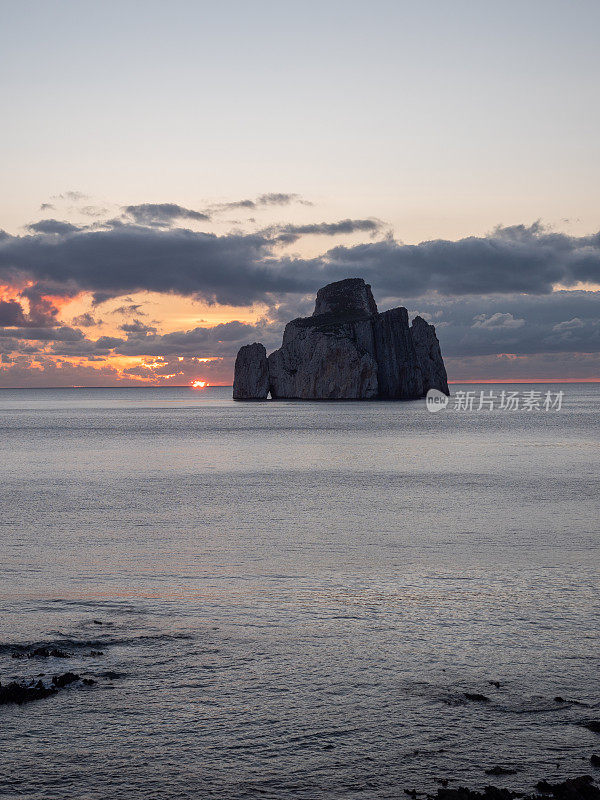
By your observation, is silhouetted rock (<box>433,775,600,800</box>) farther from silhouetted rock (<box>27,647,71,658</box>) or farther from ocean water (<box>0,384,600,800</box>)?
silhouetted rock (<box>27,647,71,658</box>)

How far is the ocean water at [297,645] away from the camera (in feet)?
33.4

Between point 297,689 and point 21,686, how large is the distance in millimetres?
4560

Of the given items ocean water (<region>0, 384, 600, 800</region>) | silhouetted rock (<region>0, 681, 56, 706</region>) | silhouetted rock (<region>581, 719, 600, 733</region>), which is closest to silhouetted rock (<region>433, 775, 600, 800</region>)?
ocean water (<region>0, 384, 600, 800</region>)

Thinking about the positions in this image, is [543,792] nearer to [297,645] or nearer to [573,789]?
[573,789]

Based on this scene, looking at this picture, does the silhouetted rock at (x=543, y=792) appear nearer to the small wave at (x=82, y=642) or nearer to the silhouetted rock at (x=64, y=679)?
the silhouetted rock at (x=64, y=679)

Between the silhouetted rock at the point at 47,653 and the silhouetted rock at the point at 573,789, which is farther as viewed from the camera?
the silhouetted rock at the point at 47,653

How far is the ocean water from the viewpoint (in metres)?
10.2

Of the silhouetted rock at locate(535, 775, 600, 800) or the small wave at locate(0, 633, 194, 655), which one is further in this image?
the small wave at locate(0, 633, 194, 655)

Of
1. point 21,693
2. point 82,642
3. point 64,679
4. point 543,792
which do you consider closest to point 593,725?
point 543,792

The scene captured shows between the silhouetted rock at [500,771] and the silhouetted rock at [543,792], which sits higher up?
the silhouetted rock at [543,792]

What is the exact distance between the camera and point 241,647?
48.0 feet

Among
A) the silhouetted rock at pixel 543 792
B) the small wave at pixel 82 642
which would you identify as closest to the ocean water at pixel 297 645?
the small wave at pixel 82 642

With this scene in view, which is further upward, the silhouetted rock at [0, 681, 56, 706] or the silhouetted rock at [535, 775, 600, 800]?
the silhouetted rock at [535, 775, 600, 800]

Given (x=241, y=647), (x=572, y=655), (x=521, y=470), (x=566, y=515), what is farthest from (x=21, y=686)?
(x=521, y=470)
